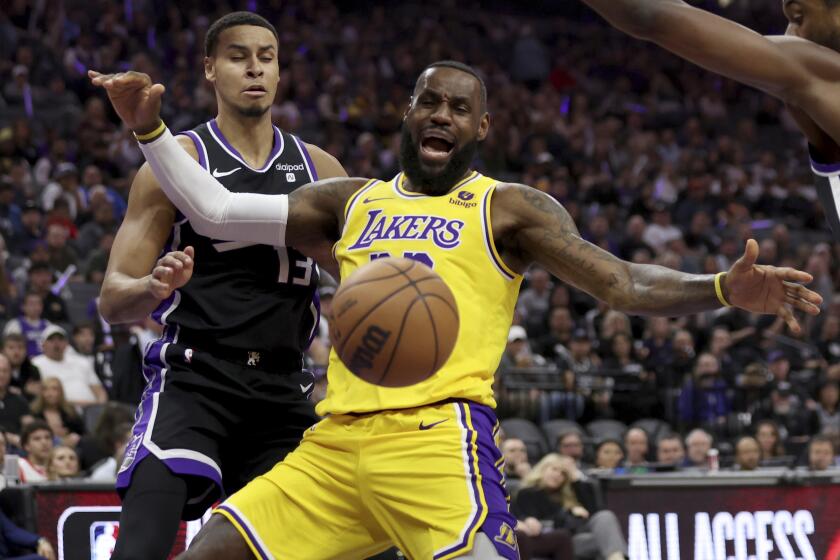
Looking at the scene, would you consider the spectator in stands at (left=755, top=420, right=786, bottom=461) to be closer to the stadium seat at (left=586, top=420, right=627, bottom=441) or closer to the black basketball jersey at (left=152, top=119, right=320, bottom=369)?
the stadium seat at (left=586, top=420, right=627, bottom=441)

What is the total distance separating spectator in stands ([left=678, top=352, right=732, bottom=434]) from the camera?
1302cm

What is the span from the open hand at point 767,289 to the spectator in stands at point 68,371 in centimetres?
804

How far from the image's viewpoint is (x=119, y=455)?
9.09 meters

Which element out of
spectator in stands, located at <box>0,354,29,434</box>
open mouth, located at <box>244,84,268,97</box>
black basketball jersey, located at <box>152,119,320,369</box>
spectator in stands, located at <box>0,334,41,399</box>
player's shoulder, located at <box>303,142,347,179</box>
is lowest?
spectator in stands, located at <box>0,354,29,434</box>

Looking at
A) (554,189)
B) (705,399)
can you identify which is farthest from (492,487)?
(554,189)

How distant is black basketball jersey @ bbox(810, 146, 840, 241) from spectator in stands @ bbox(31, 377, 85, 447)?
7.30 m

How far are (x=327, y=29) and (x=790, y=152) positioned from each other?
8.16m

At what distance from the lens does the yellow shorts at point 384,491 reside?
403 centimetres

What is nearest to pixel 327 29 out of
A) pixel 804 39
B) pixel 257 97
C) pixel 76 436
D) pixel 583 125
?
pixel 583 125

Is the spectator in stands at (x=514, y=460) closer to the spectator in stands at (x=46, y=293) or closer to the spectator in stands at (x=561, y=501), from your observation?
the spectator in stands at (x=561, y=501)

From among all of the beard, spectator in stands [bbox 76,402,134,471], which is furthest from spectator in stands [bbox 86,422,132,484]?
the beard

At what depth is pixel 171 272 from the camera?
168 inches

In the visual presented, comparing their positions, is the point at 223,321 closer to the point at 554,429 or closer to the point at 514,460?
the point at 514,460

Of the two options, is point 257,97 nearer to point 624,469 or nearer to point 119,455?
point 119,455
